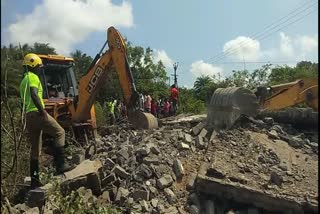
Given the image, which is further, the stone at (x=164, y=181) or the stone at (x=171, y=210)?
the stone at (x=164, y=181)

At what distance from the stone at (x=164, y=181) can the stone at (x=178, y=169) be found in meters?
0.23

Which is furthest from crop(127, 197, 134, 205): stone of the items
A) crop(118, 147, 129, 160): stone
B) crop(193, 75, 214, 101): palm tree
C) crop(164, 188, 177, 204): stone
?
crop(193, 75, 214, 101): palm tree

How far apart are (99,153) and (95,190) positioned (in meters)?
1.73

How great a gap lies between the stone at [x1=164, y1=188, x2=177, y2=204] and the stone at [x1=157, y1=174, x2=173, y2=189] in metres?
0.07

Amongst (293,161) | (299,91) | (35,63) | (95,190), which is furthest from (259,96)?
(35,63)

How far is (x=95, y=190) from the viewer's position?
613 centimetres

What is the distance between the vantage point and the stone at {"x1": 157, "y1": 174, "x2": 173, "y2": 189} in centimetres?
656

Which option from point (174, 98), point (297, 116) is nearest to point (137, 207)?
point (297, 116)

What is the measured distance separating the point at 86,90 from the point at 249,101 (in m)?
3.43

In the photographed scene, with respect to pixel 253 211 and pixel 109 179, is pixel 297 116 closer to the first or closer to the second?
pixel 253 211

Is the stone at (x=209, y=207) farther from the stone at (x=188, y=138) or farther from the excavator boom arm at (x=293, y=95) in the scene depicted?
the excavator boom arm at (x=293, y=95)

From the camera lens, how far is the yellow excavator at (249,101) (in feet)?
28.8

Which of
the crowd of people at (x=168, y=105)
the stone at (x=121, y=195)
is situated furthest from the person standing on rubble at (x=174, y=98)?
the stone at (x=121, y=195)

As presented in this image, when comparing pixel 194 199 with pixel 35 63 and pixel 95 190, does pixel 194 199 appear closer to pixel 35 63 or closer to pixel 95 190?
pixel 95 190
